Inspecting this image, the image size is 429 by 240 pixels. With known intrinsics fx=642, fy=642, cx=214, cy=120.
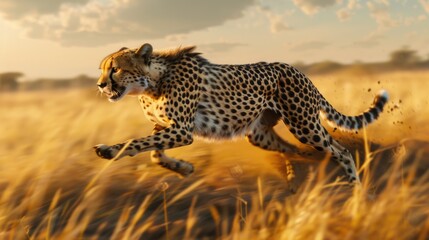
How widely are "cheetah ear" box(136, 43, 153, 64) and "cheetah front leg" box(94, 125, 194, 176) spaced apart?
60cm

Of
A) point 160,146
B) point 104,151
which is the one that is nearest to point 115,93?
point 160,146

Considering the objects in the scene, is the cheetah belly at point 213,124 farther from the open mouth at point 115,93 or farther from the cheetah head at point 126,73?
the open mouth at point 115,93

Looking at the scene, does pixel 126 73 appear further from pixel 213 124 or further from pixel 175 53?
pixel 213 124

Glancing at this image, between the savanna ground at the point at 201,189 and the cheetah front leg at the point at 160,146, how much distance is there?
145 mm

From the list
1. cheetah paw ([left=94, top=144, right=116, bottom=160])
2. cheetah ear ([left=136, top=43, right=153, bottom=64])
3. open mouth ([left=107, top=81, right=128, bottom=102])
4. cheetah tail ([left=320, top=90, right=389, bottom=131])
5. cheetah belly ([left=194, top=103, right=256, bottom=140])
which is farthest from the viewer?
cheetah tail ([left=320, top=90, right=389, bottom=131])

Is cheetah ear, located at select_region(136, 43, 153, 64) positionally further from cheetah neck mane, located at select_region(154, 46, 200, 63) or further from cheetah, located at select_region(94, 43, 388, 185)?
cheetah neck mane, located at select_region(154, 46, 200, 63)

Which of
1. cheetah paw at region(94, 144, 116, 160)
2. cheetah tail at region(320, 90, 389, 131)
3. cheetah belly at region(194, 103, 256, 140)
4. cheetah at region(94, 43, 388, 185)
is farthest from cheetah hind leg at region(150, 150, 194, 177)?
cheetah tail at region(320, 90, 389, 131)

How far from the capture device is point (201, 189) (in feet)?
17.3

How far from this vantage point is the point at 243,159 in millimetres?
6648

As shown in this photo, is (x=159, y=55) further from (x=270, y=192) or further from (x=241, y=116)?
(x=270, y=192)

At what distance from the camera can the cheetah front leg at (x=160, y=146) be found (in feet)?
14.7

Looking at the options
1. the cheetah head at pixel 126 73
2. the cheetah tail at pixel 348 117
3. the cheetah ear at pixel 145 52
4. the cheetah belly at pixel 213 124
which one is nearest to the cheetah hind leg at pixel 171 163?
the cheetah belly at pixel 213 124

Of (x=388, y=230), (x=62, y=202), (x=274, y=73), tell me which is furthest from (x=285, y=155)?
(x=388, y=230)

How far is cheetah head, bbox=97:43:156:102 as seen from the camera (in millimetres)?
5027
